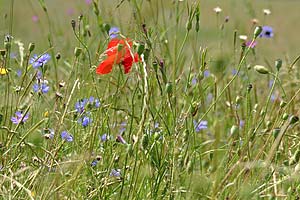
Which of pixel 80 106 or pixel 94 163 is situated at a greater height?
pixel 80 106

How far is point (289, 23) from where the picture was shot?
1077 cm

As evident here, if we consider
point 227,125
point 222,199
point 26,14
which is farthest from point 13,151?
point 26,14

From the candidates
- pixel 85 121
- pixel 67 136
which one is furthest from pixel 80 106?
pixel 67 136

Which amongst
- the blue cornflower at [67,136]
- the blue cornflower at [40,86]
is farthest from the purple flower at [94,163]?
the blue cornflower at [40,86]

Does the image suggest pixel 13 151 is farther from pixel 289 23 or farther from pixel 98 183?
pixel 289 23

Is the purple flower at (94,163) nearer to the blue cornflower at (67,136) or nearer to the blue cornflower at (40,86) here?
the blue cornflower at (67,136)

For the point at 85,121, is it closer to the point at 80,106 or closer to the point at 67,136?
the point at 80,106

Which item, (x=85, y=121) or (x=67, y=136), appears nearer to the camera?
(x=67, y=136)

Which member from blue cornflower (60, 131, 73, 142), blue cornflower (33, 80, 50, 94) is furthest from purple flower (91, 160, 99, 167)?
blue cornflower (33, 80, 50, 94)

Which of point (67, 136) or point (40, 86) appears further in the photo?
point (40, 86)

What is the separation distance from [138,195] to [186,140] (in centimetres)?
14

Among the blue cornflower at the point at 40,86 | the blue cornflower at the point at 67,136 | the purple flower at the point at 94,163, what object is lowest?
the purple flower at the point at 94,163

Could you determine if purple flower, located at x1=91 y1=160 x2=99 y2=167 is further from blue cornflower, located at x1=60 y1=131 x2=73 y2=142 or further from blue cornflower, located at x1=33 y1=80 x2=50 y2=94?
blue cornflower, located at x1=33 y1=80 x2=50 y2=94

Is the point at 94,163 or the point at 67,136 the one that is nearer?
the point at 67,136
